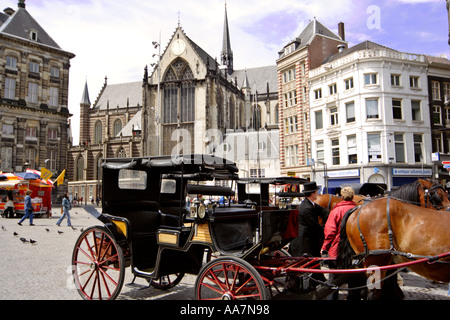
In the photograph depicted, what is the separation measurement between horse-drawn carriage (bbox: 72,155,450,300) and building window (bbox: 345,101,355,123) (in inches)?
806

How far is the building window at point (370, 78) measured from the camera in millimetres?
25016

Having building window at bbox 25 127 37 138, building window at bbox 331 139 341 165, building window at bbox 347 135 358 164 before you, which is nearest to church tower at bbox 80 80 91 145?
building window at bbox 25 127 37 138

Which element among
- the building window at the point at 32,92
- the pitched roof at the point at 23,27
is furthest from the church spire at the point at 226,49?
the building window at the point at 32,92

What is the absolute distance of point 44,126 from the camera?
136 feet

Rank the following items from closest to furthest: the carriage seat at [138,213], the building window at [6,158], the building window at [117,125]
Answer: the carriage seat at [138,213] → the building window at [6,158] → the building window at [117,125]

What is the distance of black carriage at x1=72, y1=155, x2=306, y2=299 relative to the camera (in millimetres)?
4793

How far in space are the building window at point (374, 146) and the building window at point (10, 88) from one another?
38.7 meters

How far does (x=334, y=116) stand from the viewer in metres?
27.2

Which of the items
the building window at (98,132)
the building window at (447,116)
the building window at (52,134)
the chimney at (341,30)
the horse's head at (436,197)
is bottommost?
the horse's head at (436,197)

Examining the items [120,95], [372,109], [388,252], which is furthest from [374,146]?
[120,95]

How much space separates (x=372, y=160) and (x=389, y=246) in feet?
71.1

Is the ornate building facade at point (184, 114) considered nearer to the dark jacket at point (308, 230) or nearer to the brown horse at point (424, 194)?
the brown horse at point (424, 194)

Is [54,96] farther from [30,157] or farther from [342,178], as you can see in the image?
[342,178]

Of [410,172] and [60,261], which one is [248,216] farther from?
[410,172]
